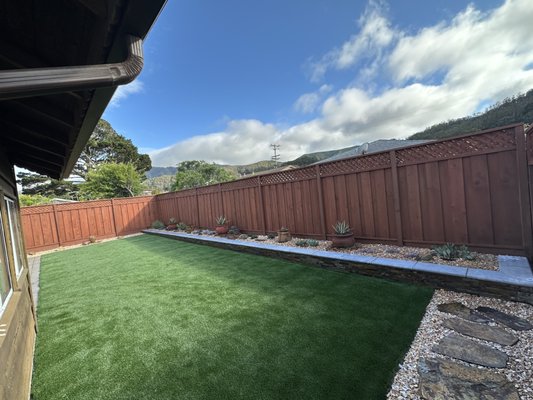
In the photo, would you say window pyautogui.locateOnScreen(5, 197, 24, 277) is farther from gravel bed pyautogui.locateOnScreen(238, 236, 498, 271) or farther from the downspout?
gravel bed pyautogui.locateOnScreen(238, 236, 498, 271)

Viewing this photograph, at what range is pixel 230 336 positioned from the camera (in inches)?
98.7

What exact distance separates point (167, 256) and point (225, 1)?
7.58m

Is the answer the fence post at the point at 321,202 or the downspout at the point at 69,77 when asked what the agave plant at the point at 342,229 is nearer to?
the fence post at the point at 321,202

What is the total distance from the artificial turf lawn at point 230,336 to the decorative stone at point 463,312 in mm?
197

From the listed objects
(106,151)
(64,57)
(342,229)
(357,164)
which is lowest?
(342,229)

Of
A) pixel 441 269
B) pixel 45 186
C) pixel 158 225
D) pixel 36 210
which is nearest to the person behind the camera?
pixel 441 269

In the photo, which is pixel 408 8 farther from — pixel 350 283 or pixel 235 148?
pixel 235 148

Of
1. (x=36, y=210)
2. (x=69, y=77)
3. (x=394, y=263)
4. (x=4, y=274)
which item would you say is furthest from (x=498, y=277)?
(x=36, y=210)

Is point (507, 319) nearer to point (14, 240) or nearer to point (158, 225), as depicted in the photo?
point (14, 240)

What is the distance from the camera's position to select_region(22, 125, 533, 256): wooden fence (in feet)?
11.1

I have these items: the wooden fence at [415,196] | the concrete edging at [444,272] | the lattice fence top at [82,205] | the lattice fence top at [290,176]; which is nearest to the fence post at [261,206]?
the wooden fence at [415,196]

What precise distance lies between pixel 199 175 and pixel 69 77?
28.0 m

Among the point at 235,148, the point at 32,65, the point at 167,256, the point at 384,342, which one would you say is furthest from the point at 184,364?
the point at 235,148

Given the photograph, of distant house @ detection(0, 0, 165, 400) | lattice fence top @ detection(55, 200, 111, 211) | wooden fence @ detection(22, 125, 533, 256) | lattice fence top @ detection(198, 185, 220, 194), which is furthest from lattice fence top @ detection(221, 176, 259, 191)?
lattice fence top @ detection(55, 200, 111, 211)
